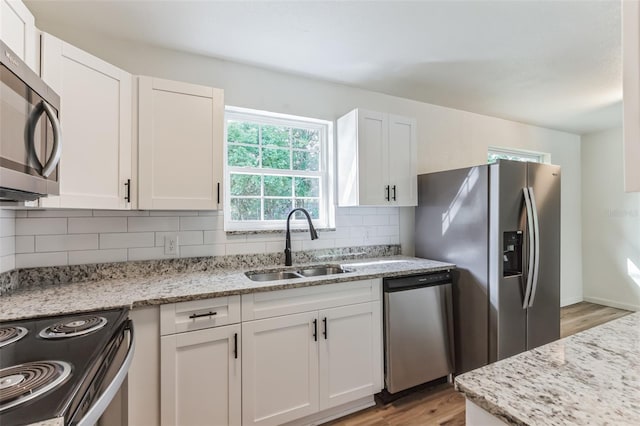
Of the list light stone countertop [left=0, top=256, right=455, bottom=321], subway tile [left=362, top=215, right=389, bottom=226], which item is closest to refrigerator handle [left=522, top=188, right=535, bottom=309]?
light stone countertop [left=0, top=256, right=455, bottom=321]

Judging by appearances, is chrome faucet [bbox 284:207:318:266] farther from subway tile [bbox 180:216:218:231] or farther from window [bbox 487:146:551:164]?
window [bbox 487:146:551:164]

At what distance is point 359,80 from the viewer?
2.62 meters

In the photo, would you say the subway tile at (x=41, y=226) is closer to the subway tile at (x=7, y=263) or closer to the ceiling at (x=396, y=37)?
the subway tile at (x=7, y=263)

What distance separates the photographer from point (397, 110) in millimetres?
2998

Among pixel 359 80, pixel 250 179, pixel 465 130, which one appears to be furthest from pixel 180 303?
pixel 465 130

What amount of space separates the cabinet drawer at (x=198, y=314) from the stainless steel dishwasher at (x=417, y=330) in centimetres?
104

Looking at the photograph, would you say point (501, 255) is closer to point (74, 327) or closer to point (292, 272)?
point (292, 272)

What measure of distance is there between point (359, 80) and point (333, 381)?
235 cm

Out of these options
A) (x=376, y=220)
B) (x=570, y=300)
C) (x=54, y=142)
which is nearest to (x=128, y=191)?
(x=54, y=142)

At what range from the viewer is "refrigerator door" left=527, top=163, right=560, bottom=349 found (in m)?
2.35

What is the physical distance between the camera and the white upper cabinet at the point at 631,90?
1.82 feet

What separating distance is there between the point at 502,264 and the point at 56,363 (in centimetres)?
245

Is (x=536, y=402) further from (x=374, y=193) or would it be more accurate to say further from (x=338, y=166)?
(x=338, y=166)

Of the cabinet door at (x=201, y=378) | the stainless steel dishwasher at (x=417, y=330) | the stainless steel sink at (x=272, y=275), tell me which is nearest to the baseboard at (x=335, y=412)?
the stainless steel dishwasher at (x=417, y=330)
